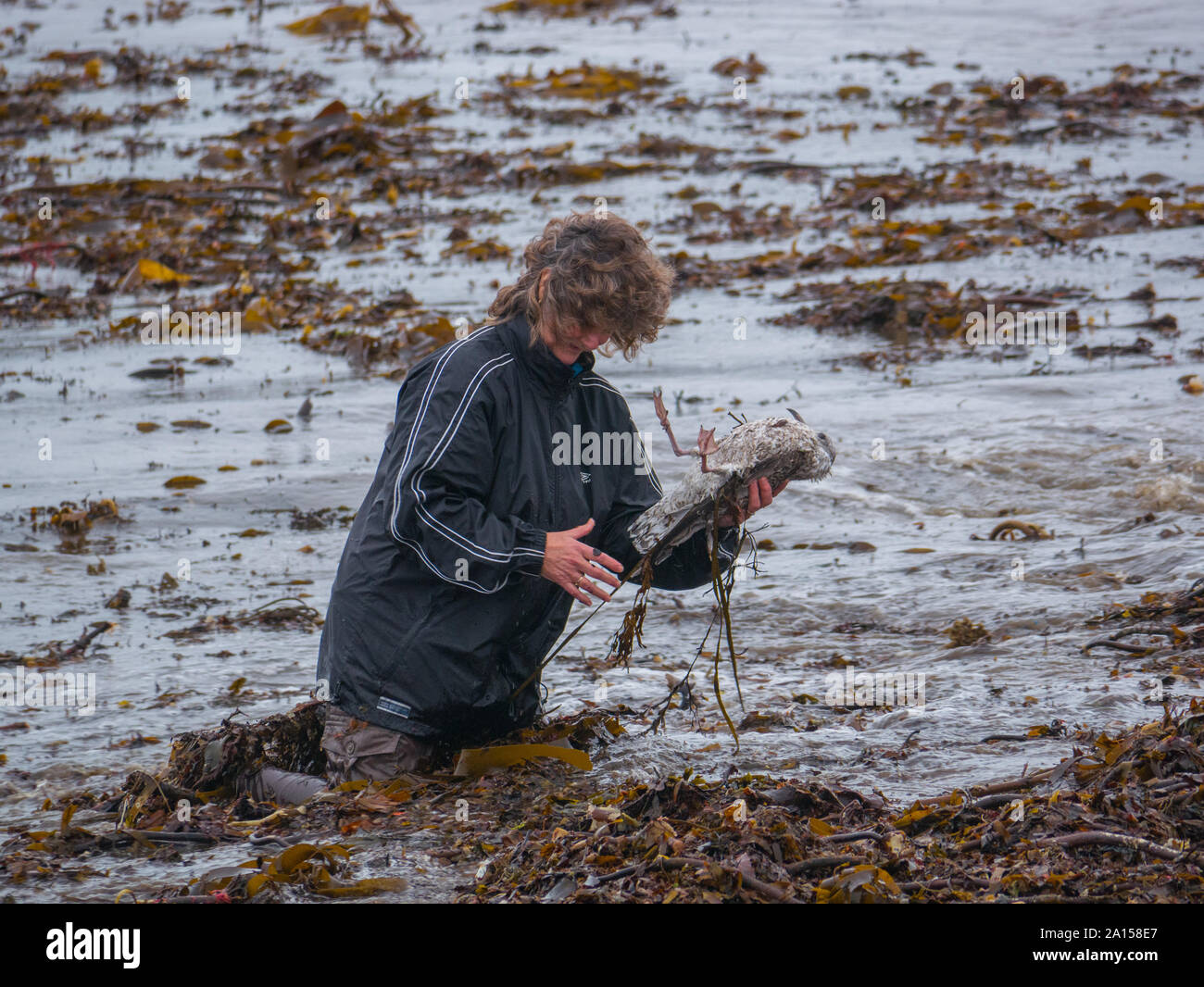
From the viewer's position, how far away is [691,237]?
13.8 meters

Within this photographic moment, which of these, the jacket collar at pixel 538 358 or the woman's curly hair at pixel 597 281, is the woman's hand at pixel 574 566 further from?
the woman's curly hair at pixel 597 281

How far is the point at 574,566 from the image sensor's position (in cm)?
387

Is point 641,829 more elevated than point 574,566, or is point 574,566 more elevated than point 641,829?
point 574,566

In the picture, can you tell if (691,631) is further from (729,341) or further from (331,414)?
(729,341)

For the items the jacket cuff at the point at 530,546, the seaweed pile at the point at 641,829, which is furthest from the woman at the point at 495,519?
the seaweed pile at the point at 641,829

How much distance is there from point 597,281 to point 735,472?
0.72m

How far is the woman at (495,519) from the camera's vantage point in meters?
3.92

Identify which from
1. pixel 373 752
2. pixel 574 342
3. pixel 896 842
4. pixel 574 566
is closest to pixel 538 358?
pixel 574 342

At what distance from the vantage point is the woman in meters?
3.92

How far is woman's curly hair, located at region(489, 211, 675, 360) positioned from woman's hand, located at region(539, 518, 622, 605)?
66 centimetres

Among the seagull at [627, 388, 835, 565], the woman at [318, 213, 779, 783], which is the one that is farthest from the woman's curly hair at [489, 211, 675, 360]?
the seagull at [627, 388, 835, 565]

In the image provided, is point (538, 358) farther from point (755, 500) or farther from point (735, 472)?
point (755, 500)

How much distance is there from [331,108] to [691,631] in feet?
42.6
